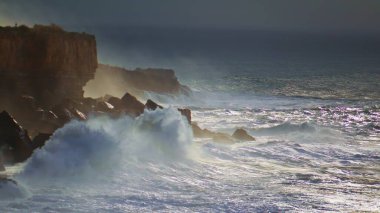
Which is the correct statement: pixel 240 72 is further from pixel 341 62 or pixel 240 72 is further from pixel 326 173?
pixel 326 173

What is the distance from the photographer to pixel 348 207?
2189 cm

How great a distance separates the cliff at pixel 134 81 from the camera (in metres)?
49.3

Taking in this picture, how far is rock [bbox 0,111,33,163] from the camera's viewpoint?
24344 mm

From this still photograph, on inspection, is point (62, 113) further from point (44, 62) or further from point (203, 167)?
point (203, 167)

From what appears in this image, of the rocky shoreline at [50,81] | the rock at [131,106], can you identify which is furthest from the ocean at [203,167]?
the rock at [131,106]

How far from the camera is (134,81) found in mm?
56031

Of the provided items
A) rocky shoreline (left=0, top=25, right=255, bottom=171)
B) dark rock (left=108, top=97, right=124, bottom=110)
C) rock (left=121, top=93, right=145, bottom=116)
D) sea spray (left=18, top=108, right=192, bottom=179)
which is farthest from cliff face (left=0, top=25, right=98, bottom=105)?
sea spray (left=18, top=108, right=192, bottom=179)

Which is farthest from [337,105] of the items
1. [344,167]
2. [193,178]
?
[193,178]

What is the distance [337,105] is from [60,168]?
34.0 metres

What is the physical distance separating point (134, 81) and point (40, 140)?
30.9 metres

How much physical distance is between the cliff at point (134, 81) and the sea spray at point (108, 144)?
17960 millimetres

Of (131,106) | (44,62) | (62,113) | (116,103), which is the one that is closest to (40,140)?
(62,113)

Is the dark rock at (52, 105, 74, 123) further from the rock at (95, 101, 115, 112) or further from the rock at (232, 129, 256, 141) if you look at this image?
the rock at (232, 129, 256, 141)

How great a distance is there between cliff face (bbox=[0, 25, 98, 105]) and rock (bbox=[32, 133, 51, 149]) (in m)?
6.20
